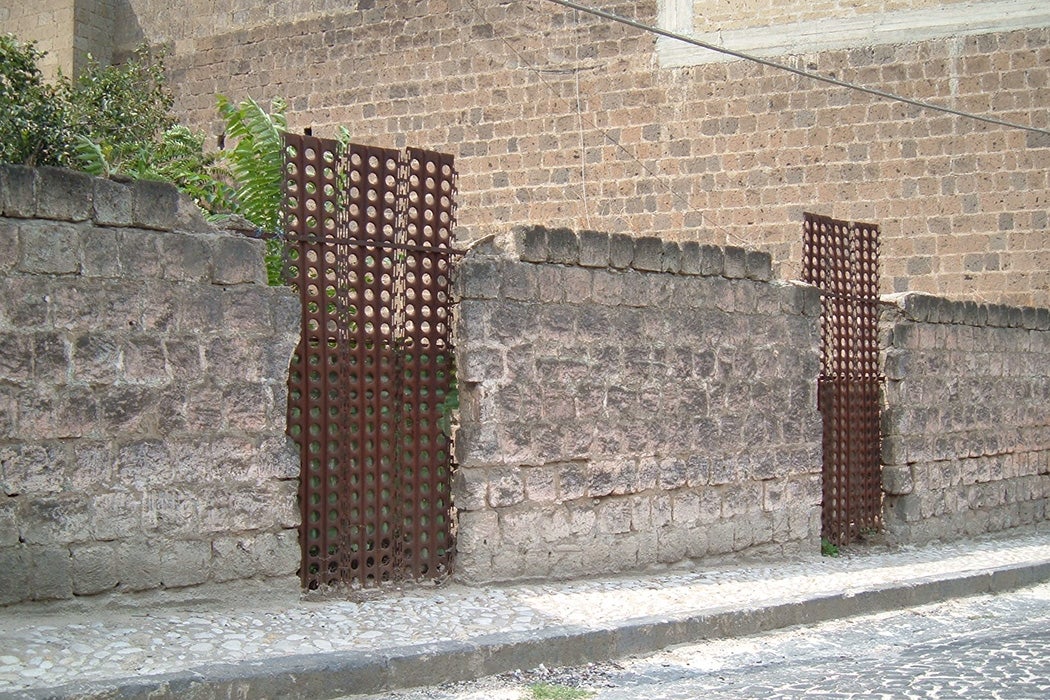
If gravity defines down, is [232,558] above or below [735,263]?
below

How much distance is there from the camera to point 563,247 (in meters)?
6.73

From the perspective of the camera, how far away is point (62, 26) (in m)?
17.7

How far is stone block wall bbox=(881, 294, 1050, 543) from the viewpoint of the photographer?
912 cm

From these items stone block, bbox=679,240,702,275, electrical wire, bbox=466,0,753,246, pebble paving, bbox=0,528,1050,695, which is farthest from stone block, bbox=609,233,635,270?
electrical wire, bbox=466,0,753,246

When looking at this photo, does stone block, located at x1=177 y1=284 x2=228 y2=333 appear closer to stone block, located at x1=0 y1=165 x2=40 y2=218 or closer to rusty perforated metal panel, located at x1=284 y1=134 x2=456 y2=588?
rusty perforated metal panel, located at x1=284 y1=134 x2=456 y2=588

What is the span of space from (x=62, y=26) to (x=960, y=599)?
15.3 m

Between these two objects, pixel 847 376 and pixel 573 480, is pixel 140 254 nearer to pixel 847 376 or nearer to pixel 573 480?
pixel 573 480

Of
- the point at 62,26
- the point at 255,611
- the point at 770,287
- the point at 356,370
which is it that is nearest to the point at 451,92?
the point at 62,26

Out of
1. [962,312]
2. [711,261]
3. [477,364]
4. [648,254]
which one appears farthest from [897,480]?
[477,364]

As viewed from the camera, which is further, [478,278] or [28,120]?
[28,120]

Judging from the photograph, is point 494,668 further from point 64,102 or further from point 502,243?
point 64,102

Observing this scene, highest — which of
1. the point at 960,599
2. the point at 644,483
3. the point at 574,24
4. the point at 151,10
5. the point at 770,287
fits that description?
the point at 151,10

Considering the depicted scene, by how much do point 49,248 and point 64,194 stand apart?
24cm

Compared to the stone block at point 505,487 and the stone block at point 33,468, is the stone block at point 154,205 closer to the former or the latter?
the stone block at point 33,468
